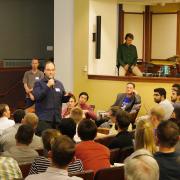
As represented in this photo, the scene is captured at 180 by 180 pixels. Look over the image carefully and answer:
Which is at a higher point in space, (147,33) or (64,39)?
(147,33)

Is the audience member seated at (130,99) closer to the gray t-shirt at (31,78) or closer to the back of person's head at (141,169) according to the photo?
the gray t-shirt at (31,78)

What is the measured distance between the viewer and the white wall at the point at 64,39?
32.8 feet

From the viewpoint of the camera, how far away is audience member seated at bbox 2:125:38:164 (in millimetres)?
4223

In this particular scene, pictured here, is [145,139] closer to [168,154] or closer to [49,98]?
[168,154]

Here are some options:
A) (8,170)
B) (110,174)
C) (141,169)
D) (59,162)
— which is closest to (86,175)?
(110,174)

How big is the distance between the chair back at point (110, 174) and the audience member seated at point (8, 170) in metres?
0.59

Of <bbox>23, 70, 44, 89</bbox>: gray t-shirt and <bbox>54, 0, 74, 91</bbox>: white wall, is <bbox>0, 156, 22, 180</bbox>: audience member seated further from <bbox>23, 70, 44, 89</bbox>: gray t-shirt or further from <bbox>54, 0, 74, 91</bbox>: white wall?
<bbox>54, 0, 74, 91</bbox>: white wall

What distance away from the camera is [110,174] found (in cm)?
358

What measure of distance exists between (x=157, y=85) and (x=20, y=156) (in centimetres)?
529

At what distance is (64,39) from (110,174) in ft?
22.3

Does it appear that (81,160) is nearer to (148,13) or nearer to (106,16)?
(106,16)

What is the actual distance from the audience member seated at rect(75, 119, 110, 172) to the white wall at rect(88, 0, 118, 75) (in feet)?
18.9

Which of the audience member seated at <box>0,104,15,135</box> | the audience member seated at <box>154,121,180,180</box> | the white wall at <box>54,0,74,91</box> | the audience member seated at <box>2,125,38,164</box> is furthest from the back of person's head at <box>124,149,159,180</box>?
the white wall at <box>54,0,74,91</box>

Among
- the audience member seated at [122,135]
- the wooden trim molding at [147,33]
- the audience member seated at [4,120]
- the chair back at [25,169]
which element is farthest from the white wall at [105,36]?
the chair back at [25,169]
